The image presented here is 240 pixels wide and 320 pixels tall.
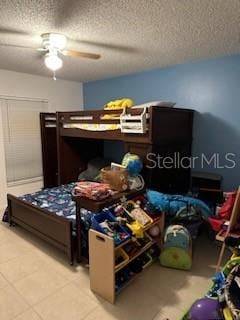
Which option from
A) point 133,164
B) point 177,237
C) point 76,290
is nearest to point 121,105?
point 133,164

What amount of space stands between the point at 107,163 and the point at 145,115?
69.2 inches

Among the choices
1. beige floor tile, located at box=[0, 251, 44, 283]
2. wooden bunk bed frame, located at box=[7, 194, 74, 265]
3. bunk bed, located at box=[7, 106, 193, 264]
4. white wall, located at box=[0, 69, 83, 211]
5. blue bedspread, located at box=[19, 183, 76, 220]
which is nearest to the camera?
beige floor tile, located at box=[0, 251, 44, 283]

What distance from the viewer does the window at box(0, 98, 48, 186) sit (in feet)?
12.9

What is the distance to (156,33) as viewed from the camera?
86.2 inches

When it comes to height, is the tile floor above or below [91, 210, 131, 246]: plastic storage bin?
below

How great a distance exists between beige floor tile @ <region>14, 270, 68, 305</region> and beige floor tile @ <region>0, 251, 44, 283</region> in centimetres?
7

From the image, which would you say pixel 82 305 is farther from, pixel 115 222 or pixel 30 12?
pixel 30 12

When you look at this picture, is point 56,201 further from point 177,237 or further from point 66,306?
point 177,237

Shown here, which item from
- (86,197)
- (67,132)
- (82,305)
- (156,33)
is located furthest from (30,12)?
(82,305)

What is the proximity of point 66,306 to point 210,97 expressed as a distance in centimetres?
295

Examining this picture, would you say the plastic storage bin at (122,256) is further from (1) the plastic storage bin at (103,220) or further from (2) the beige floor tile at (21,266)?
(2) the beige floor tile at (21,266)

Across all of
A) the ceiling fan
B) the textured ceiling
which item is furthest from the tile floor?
the textured ceiling

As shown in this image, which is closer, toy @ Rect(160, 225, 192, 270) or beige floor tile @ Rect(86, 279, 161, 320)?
beige floor tile @ Rect(86, 279, 161, 320)

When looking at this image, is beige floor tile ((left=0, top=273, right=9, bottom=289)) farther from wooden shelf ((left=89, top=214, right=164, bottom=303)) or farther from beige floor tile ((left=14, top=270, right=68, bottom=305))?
wooden shelf ((left=89, top=214, right=164, bottom=303))
